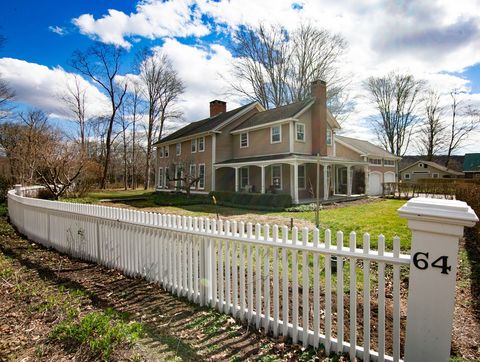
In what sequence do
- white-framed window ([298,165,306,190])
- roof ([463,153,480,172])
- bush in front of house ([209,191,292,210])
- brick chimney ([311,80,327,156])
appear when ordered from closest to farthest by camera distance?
bush in front of house ([209,191,292,210]), white-framed window ([298,165,306,190]), brick chimney ([311,80,327,156]), roof ([463,153,480,172])

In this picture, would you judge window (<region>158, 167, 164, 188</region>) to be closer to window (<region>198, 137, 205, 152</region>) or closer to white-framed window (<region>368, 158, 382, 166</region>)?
window (<region>198, 137, 205, 152</region>)

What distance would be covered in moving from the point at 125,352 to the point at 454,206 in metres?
3.23

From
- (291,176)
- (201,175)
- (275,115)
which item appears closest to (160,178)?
(201,175)

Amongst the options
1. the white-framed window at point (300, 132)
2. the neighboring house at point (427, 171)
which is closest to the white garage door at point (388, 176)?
the white-framed window at point (300, 132)

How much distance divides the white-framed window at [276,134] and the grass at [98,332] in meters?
17.7

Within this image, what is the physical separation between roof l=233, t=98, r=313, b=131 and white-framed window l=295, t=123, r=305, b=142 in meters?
1.00

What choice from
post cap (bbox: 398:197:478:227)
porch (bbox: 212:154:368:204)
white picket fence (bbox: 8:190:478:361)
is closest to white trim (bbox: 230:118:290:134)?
porch (bbox: 212:154:368:204)

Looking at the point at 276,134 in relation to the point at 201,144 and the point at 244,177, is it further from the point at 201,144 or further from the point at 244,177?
the point at 201,144

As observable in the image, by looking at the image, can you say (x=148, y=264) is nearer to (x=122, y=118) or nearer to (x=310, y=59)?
(x=310, y=59)

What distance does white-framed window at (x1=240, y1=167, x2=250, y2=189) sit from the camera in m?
22.2

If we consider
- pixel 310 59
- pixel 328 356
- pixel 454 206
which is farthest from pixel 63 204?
pixel 310 59

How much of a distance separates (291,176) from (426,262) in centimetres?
1670

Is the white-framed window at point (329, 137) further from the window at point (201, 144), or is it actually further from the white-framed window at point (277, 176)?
the window at point (201, 144)

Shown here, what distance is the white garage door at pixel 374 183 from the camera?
26408 millimetres
